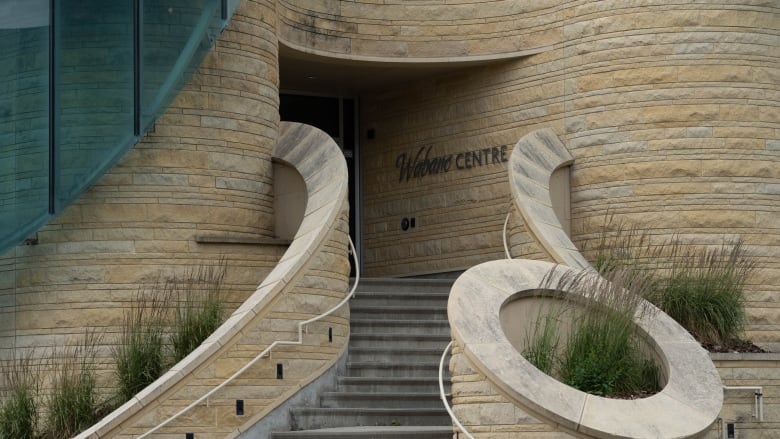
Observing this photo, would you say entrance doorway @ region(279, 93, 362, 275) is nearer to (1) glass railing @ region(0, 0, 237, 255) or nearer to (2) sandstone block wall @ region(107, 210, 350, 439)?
(1) glass railing @ region(0, 0, 237, 255)

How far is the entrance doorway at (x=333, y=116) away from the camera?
22.0m

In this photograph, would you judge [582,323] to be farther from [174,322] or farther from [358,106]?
[358,106]

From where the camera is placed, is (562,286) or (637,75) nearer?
(562,286)

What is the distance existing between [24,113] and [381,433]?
508 centimetres

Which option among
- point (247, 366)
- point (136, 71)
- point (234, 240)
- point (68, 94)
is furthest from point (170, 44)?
point (247, 366)

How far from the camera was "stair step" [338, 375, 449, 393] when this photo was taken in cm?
1549

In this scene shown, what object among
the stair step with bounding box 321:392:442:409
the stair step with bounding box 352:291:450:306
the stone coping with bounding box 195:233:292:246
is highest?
the stone coping with bounding box 195:233:292:246

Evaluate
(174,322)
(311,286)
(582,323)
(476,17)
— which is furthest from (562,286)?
(476,17)

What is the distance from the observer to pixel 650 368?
1341cm

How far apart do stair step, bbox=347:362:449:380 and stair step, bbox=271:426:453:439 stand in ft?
5.00

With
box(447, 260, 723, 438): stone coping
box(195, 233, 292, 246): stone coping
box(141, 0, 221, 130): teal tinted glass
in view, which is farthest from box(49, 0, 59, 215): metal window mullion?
box(447, 260, 723, 438): stone coping

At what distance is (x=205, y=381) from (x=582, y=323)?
3492mm

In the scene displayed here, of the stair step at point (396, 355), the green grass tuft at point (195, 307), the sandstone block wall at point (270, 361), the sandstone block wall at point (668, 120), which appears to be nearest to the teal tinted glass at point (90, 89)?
the green grass tuft at point (195, 307)

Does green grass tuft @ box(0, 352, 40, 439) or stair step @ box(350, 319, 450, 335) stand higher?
stair step @ box(350, 319, 450, 335)
